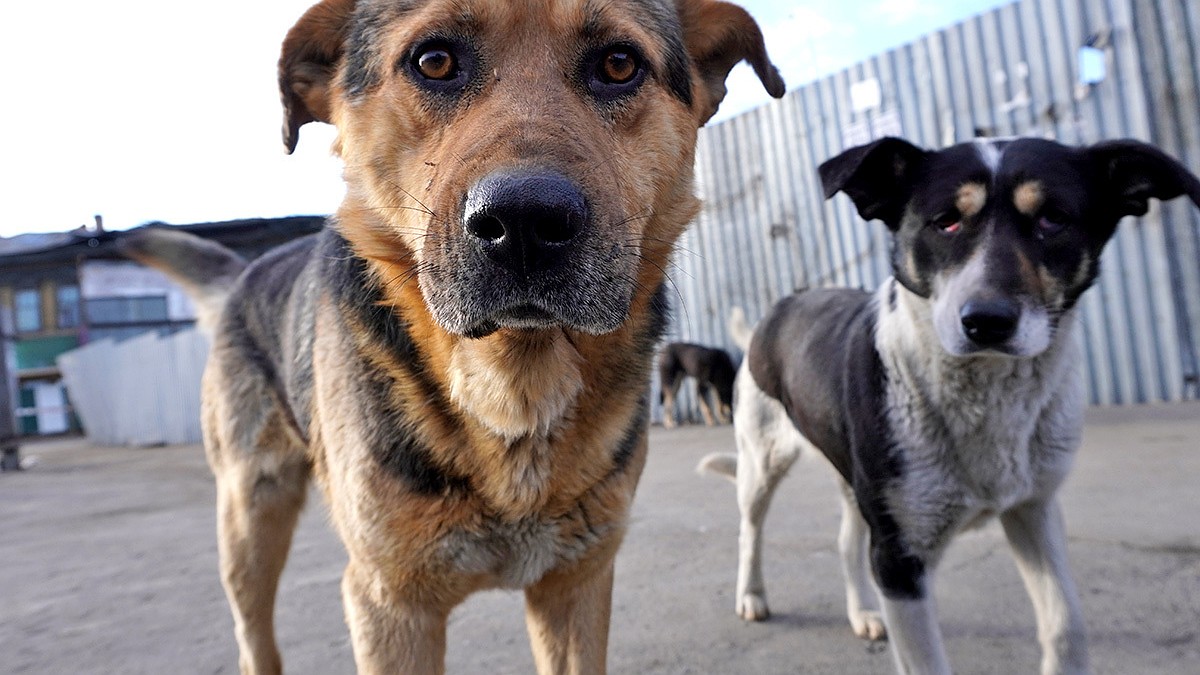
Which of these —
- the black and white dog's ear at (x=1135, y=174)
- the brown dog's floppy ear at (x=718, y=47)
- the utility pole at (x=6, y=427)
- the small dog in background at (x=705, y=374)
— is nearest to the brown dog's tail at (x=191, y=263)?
the brown dog's floppy ear at (x=718, y=47)

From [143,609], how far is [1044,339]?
3.90m

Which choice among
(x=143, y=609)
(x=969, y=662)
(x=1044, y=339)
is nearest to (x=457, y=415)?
(x=1044, y=339)

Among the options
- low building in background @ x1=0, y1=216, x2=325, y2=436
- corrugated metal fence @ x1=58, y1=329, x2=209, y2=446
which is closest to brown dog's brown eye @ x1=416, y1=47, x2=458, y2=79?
corrugated metal fence @ x1=58, y1=329, x2=209, y2=446

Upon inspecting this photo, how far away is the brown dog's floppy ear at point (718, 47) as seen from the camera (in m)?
2.28

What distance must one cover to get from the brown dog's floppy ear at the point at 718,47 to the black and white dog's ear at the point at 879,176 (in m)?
0.36

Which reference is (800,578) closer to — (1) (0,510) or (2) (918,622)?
(2) (918,622)

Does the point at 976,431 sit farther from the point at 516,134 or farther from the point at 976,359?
the point at 516,134

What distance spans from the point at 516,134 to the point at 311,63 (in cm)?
109

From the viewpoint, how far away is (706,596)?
132 inches

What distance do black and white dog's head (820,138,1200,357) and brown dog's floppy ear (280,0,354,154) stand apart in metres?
1.62

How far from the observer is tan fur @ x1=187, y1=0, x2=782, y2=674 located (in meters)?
1.72

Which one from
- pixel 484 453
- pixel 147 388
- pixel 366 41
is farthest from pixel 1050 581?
pixel 147 388

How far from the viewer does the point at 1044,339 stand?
86.7 inches

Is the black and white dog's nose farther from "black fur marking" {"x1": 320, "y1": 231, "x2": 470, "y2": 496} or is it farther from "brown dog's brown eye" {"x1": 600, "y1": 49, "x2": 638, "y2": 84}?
"black fur marking" {"x1": 320, "y1": 231, "x2": 470, "y2": 496}
